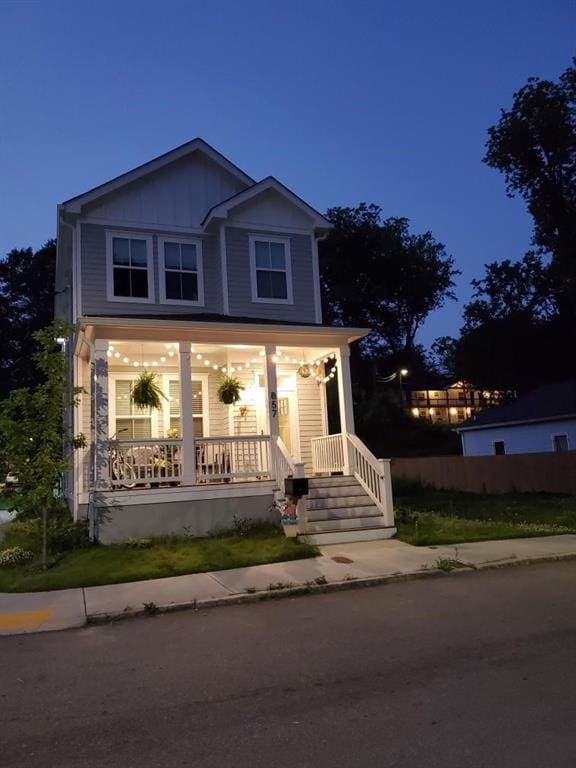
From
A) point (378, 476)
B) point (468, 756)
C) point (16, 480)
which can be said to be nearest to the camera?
point (468, 756)

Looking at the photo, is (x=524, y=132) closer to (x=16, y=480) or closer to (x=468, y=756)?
(x=16, y=480)

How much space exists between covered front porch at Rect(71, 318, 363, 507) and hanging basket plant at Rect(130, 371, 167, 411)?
0.61m

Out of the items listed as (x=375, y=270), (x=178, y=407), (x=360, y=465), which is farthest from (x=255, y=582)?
(x=375, y=270)

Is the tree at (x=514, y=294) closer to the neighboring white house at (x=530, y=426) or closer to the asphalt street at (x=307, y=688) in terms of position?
the neighboring white house at (x=530, y=426)

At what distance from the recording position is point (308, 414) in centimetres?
1567

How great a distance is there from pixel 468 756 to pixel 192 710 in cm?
187

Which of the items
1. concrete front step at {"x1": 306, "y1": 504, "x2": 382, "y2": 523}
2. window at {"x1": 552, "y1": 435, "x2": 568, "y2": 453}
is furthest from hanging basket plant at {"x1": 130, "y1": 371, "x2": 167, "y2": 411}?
window at {"x1": 552, "y1": 435, "x2": 568, "y2": 453}

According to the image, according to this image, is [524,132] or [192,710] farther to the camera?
[524,132]

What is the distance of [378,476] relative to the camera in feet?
40.4

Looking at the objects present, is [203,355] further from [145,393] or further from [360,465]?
[360,465]

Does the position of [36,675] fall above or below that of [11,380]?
below

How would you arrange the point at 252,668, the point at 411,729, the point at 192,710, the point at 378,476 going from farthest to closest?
the point at 378,476 → the point at 252,668 → the point at 192,710 → the point at 411,729

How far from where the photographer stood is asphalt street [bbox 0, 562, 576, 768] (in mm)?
3717

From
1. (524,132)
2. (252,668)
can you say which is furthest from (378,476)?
(524,132)
